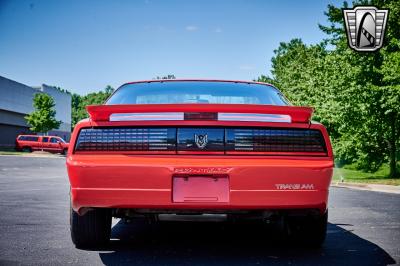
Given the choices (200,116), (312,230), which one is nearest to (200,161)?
(200,116)

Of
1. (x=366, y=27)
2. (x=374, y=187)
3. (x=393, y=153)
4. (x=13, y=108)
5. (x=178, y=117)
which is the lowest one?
(x=374, y=187)

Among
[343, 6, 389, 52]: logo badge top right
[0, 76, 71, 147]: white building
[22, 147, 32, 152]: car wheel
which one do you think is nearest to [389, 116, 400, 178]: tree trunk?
[343, 6, 389, 52]: logo badge top right

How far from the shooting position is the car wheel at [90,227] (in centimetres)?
399

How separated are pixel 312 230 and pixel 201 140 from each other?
56.4 inches

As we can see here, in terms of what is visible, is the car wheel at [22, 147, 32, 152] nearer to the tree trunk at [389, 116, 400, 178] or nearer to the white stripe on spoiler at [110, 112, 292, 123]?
the tree trunk at [389, 116, 400, 178]

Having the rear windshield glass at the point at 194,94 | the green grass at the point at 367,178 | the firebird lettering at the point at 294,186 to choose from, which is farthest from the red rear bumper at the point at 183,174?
the green grass at the point at 367,178

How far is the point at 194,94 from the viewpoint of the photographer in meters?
4.70

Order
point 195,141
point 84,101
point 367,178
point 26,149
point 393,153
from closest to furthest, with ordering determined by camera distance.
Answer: point 195,141, point 367,178, point 393,153, point 26,149, point 84,101

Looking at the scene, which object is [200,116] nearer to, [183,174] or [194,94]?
[183,174]

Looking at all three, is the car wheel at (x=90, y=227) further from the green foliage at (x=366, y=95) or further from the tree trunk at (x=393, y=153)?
the tree trunk at (x=393, y=153)

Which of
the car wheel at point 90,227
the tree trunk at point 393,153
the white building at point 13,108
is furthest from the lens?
the white building at point 13,108

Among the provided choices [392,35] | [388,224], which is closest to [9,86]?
[392,35]

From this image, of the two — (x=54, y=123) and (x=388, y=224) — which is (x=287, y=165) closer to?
(x=388, y=224)

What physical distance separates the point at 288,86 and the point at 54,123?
93.9 feet
